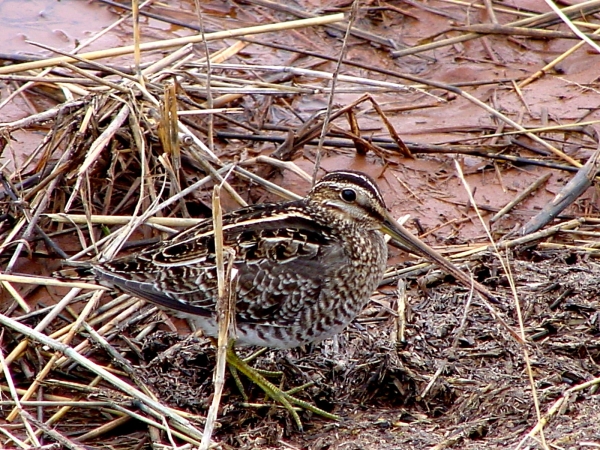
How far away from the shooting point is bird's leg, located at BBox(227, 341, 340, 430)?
499 centimetres

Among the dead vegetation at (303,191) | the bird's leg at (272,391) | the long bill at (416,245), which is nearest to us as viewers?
the dead vegetation at (303,191)

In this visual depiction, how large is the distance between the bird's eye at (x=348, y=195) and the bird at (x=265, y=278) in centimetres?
6

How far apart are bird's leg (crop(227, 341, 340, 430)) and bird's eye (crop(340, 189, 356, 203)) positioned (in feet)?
2.98

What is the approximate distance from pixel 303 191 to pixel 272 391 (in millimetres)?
1831

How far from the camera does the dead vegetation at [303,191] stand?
4863mm

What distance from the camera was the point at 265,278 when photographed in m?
5.02

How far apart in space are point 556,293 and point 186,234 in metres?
2.00

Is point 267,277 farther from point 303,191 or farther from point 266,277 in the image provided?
point 303,191

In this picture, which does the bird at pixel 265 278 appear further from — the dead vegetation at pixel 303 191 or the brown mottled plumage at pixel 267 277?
the dead vegetation at pixel 303 191

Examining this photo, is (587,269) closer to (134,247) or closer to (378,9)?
(134,247)

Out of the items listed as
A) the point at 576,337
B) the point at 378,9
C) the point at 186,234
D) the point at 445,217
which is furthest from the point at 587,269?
the point at 378,9

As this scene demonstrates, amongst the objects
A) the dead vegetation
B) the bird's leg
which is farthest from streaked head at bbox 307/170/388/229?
the bird's leg

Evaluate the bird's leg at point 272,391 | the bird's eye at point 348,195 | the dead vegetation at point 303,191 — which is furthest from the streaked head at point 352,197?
the bird's leg at point 272,391

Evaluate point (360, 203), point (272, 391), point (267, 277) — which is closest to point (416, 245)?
point (360, 203)
